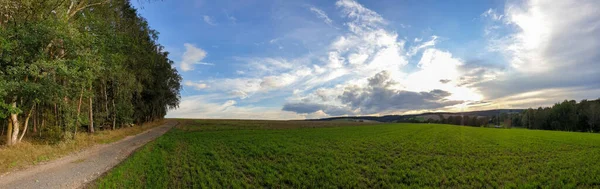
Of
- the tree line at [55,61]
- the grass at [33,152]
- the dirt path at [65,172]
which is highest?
the tree line at [55,61]

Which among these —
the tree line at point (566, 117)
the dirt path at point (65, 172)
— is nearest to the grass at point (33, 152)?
the dirt path at point (65, 172)

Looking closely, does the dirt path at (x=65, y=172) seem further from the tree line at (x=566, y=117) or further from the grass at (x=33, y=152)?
the tree line at (x=566, y=117)

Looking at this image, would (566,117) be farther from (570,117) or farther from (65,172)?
(65,172)

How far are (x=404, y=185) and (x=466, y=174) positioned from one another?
4.38 metres

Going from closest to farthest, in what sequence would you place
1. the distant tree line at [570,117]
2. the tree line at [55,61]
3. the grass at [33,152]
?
the grass at [33,152] < the tree line at [55,61] < the distant tree line at [570,117]

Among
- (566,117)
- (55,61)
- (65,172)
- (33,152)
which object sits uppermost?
(55,61)

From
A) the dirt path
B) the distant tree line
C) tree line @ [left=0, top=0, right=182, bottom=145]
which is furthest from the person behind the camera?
the distant tree line

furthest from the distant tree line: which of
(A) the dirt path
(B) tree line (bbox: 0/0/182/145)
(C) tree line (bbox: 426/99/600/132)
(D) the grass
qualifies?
(D) the grass

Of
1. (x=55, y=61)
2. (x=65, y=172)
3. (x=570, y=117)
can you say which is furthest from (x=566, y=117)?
(x=55, y=61)

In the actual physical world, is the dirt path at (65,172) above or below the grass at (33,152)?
below

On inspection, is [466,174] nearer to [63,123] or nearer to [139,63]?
[63,123]

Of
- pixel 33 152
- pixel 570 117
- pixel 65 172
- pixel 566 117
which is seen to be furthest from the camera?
pixel 566 117

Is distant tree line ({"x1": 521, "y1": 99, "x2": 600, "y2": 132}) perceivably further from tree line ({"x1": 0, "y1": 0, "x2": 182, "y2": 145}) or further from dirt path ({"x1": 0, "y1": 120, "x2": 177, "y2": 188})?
tree line ({"x1": 0, "y1": 0, "x2": 182, "y2": 145})

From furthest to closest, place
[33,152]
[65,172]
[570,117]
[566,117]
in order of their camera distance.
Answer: [566,117] < [570,117] < [33,152] < [65,172]
